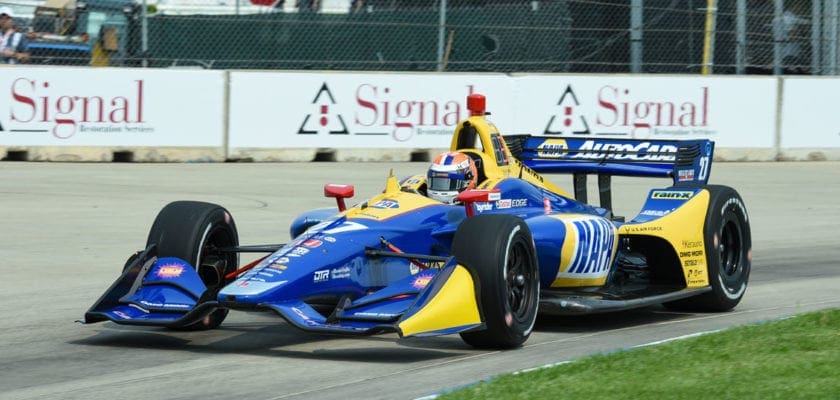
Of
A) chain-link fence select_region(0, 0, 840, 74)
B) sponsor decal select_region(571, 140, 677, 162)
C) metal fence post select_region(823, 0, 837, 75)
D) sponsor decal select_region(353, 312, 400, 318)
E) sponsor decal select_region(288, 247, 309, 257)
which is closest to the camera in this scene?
sponsor decal select_region(353, 312, 400, 318)

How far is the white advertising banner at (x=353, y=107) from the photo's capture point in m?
19.1

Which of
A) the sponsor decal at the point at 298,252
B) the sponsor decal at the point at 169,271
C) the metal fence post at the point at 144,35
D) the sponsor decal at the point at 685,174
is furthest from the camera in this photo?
the metal fence post at the point at 144,35

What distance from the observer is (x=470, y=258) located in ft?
25.2

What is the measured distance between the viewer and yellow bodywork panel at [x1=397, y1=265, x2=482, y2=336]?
734 centimetres

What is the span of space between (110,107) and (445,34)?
5.19 m

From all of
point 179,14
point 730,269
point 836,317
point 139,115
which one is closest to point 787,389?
point 836,317

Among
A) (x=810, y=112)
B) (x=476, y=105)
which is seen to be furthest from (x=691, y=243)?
(x=810, y=112)

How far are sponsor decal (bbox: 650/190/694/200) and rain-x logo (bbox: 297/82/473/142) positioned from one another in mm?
10048

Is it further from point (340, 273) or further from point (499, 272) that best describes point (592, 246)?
point (340, 273)

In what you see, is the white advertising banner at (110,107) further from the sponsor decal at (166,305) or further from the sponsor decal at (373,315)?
the sponsor decal at (373,315)

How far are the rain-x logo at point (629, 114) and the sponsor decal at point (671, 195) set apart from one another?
10482 millimetres

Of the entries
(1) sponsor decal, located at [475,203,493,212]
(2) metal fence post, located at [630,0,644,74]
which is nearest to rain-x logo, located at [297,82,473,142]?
(2) metal fence post, located at [630,0,644,74]

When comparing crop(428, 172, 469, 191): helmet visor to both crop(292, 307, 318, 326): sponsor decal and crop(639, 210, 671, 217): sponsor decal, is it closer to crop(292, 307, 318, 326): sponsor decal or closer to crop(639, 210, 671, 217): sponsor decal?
crop(639, 210, 671, 217): sponsor decal

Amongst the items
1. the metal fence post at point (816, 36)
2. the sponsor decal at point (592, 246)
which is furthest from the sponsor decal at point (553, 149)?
the metal fence post at point (816, 36)
